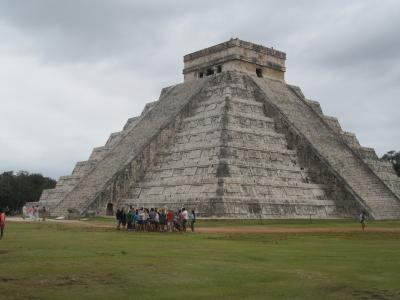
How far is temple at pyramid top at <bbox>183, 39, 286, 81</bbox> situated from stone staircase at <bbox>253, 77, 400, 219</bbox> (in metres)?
1.03

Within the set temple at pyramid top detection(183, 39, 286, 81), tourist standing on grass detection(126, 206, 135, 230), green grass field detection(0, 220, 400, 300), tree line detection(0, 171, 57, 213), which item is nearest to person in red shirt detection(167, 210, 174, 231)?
tourist standing on grass detection(126, 206, 135, 230)

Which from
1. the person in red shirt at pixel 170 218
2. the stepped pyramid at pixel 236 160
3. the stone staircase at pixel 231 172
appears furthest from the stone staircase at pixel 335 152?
the person in red shirt at pixel 170 218

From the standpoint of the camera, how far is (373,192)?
3133cm

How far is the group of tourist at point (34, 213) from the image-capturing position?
1190 inches

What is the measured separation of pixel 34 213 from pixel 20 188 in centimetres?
3957

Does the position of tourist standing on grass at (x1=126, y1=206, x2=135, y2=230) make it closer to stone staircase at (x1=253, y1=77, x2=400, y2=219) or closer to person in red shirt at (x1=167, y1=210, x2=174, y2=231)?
person in red shirt at (x1=167, y1=210, x2=174, y2=231)

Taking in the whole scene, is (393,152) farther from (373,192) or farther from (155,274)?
(155,274)

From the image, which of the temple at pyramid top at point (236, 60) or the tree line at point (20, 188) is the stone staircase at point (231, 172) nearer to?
the temple at pyramid top at point (236, 60)

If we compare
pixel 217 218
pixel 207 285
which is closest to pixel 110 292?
pixel 207 285

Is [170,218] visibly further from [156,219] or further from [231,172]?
[231,172]

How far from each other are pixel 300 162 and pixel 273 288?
24927 mm

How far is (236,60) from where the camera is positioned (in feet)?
125

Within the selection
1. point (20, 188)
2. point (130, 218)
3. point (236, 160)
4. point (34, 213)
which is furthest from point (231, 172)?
point (20, 188)

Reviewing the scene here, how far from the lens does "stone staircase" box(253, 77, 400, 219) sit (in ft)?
99.5
